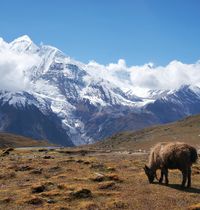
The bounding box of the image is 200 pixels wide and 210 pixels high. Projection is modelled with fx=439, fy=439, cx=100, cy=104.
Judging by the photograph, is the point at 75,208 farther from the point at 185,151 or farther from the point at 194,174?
the point at 194,174

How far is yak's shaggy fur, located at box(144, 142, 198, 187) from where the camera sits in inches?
1324

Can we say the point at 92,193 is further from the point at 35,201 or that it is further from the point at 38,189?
the point at 38,189

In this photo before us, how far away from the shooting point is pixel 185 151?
3359 cm

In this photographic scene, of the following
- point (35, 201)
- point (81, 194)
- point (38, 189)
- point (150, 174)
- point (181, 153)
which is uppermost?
point (181, 153)

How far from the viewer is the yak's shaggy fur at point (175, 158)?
1324 inches

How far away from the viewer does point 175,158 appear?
112 ft

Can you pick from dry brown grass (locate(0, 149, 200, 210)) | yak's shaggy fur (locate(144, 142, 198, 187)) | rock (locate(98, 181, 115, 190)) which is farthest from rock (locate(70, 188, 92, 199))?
yak's shaggy fur (locate(144, 142, 198, 187))

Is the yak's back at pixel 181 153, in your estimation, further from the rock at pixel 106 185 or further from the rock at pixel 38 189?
the rock at pixel 38 189

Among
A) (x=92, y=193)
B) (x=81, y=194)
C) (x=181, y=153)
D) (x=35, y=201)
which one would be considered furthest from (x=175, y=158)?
(x=35, y=201)

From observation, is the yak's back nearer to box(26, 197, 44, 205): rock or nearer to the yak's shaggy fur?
the yak's shaggy fur

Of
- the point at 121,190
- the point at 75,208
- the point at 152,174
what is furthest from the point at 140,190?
the point at 75,208

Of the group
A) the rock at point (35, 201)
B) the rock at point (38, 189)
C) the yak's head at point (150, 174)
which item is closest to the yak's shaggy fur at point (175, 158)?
the yak's head at point (150, 174)

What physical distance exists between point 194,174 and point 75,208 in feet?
60.7

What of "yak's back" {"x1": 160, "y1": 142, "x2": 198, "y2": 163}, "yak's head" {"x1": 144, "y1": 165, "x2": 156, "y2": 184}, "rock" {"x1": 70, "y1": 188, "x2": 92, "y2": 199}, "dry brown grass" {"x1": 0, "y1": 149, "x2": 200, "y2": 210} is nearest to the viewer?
"dry brown grass" {"x1": 0, "y1": 149, "x2": 200, "y2": 210}
